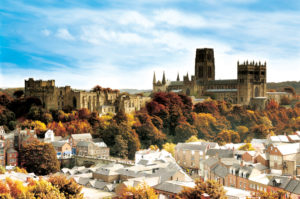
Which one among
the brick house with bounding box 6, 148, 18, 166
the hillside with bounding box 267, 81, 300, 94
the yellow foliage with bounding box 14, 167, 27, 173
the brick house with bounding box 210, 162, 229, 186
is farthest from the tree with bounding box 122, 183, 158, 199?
the hillside with bounding box 267, 81, 300, 94

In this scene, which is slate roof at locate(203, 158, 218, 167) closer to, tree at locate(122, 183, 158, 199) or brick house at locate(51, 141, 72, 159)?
tree at locate(122, 183, 158, 199)

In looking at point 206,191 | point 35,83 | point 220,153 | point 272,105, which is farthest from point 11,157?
point 272,105

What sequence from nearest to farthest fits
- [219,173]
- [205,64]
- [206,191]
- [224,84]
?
[206,191], [219,173], [224,84], [205,64]

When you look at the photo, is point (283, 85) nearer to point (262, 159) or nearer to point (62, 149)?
point (262, 159)

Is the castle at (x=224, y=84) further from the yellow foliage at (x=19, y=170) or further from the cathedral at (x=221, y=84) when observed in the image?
the yellow foliage at (x=19, y=170)

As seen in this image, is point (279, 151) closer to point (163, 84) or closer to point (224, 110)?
point (224, 110)

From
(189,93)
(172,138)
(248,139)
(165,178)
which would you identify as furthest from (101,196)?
(189,93)

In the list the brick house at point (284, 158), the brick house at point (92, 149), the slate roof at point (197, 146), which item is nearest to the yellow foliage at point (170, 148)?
the slate roof at point (197, 146)
